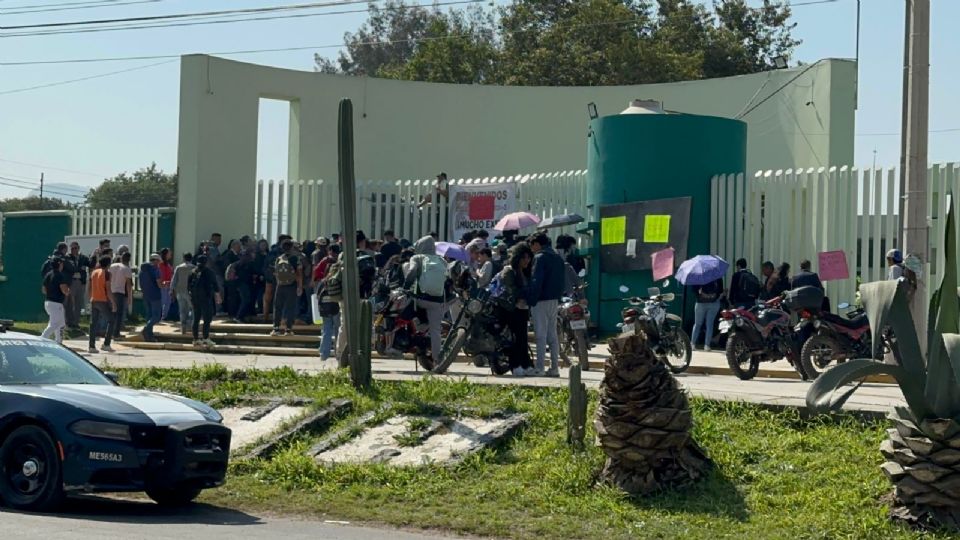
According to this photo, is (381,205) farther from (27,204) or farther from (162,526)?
(27,204)

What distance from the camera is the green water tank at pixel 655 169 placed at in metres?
23.7

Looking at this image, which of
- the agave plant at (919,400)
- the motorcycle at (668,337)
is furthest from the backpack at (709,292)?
the agave plant at (919,400)

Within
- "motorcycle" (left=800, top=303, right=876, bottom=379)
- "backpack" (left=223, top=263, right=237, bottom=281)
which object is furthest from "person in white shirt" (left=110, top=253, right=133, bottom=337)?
"motorcycle" (left=800, top=303, right=876, bottom=379)

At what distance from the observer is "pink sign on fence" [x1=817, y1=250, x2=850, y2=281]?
21484 mm

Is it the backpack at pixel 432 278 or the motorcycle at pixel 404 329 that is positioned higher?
the backpack at pixel 432 278

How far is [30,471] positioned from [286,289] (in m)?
12.4

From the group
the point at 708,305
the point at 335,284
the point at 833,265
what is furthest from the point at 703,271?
the point at 335,284

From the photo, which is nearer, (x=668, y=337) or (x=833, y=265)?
(x=668, y=337)

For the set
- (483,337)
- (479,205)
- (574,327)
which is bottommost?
(483,337)

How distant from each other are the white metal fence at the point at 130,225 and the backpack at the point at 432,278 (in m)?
13.0

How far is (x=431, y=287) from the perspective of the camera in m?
17.2

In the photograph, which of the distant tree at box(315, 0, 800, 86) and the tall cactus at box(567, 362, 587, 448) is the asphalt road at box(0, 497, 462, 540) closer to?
the tall cactus at box(567, 362, 587, 448)

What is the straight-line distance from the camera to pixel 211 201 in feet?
94.4

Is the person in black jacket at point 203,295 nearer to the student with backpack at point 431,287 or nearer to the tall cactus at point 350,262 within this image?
the student with backpack at point 431,287
